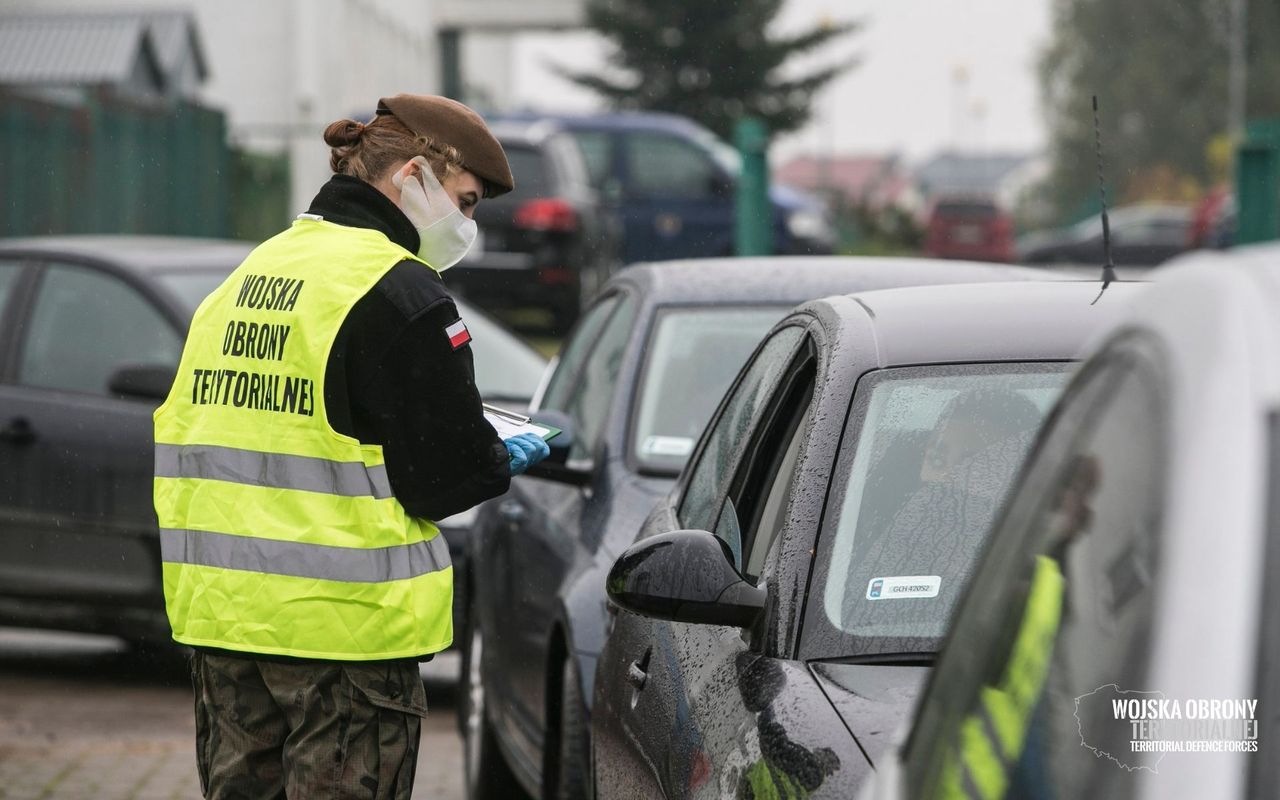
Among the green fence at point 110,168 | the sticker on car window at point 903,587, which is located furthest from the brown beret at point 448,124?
the green fence at point 110,168

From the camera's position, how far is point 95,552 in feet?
25.0

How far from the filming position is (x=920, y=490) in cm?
321

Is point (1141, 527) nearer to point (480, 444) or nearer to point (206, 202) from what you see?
point (480, 444)

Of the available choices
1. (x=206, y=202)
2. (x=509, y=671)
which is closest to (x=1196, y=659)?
(x=509, y=671)

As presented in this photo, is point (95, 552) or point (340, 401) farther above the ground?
point (340, 401)

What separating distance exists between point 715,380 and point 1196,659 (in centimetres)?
444

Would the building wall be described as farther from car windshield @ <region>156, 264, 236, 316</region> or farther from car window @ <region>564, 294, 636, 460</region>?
car window @ <region>564, 294, 636, 460</region>

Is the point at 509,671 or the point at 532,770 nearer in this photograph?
the point at 532,770

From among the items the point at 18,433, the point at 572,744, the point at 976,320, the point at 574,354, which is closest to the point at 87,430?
the point at 18,433

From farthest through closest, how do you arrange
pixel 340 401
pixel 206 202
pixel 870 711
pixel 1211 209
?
1. pixel 1211 209
2. pixel 206 202
3. pixel 340 401
4. pixel 870 711

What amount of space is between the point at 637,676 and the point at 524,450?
451 millimetres

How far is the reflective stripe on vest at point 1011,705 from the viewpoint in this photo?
169 centimetres

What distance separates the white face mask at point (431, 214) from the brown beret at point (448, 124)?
0.06m

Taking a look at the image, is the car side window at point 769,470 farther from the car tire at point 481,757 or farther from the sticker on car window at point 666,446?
the car tire at point 481,757
